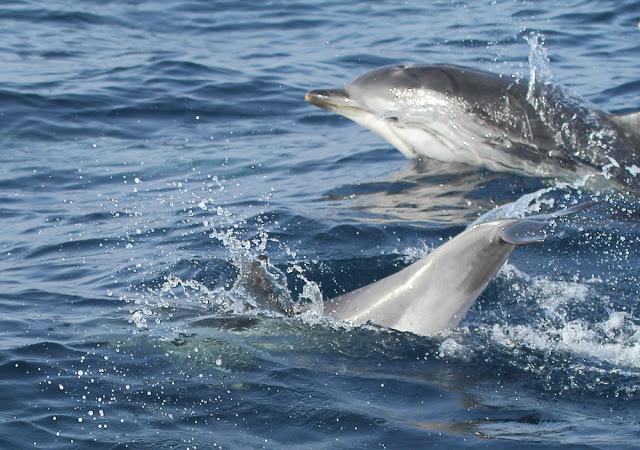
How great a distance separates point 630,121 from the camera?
1248 cm

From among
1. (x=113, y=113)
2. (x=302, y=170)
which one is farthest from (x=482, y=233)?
(x=113, y=113)

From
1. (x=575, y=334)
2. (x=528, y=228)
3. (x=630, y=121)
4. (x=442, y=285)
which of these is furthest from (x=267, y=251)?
(x=630, y=121)

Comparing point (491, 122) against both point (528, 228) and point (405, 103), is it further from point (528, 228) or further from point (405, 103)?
point (528, 228)

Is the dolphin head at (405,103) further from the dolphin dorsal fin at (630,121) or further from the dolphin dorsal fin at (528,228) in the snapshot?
the dolphin dorsal fin at (528,228)

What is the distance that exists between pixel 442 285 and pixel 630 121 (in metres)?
4.94

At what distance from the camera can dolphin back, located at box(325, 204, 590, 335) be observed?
8047 mm

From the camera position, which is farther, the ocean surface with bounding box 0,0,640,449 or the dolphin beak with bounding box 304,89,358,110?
the dolphin beak with bounding box 304,89,358,110

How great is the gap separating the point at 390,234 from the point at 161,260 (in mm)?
1955

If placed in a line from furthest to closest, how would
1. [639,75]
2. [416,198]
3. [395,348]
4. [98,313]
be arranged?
1. [639,75]
2. [416,198]
3. [98,313]
4. [395,348]

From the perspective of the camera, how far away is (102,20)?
21.0 m

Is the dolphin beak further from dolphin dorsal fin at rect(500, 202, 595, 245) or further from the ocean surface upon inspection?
dolphin dorsal fin at rect(500, 202, 595, 245)

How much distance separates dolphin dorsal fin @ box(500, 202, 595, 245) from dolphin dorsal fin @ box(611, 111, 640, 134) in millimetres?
4797

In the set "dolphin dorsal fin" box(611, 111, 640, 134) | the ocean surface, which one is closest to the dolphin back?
the ocean surface

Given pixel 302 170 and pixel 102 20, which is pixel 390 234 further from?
pixel 102 20
